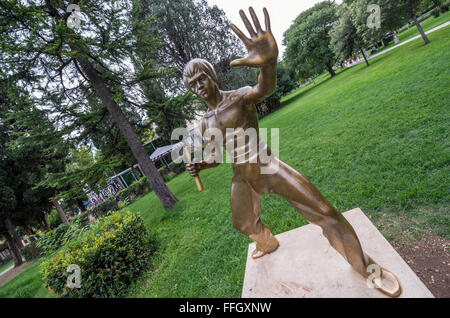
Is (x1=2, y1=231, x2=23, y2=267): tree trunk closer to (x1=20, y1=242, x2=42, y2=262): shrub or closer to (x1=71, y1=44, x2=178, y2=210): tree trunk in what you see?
(x1=20, y1=242, x2=42, y2=262): shrub

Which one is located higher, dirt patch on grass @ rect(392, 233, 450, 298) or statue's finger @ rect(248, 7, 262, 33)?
statue's finger @ rect(248, 7, 262, 33)

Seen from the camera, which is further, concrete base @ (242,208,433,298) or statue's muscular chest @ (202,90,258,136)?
statue's muscular chest @ (202,90,258,136)

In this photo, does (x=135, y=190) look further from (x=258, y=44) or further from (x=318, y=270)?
(x=258, y=44)

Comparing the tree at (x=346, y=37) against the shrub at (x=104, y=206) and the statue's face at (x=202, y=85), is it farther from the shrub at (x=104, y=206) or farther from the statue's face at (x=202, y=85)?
the shrub at (x=104, y=206)

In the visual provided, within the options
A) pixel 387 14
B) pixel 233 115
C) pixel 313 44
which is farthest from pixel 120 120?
pixel 313 44

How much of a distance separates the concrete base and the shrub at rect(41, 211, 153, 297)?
324cm

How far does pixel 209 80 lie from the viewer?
180 cm

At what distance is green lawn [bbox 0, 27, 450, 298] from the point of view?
308cm

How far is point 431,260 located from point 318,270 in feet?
4.47

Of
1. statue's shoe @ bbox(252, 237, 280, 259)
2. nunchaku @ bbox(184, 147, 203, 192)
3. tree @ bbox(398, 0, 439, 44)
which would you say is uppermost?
tree @ bbox(398, 0, 439, 44)

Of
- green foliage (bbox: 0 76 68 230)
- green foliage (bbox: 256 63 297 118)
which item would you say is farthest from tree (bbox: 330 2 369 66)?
green foliage (bbox: 0 76 68 230)

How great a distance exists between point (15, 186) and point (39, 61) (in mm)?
9970

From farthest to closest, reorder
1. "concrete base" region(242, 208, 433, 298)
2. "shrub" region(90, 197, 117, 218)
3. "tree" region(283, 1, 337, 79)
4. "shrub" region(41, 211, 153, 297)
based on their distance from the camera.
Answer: "tree" region(283, 1, 337, 79), "shrub" region(90, 197, 117, 218), "shrub" region(41, 211, 153, 297), "concrete base" region(242, 208, 433, 298)

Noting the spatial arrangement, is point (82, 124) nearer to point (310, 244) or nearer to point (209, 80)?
point (209, 80)
